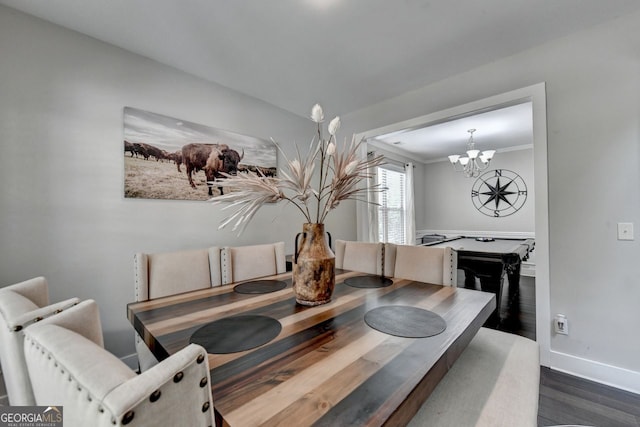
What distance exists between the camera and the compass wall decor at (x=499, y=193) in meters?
5.17

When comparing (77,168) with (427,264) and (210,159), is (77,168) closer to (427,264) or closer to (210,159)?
(210,159)

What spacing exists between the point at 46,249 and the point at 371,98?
316 cm

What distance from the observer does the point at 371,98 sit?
9.97ft

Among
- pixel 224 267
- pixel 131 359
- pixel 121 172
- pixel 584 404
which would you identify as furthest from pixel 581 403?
pixel 121 172

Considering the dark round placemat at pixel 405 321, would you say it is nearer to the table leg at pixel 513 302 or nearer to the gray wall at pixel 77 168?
the gray wall at pixel 77 168

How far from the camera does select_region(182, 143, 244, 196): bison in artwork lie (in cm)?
240

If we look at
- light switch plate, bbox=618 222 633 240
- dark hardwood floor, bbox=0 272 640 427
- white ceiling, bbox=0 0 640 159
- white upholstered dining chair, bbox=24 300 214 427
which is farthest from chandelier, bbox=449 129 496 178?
white upholstered dining chair, bbox=24 300 214 427

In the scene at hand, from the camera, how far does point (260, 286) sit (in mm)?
1515

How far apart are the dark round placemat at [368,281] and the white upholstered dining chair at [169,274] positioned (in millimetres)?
827

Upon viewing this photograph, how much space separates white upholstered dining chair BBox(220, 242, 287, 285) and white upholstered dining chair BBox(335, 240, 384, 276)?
479 mm

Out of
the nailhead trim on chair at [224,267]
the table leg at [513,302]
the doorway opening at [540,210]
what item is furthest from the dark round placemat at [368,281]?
the table leg at [513,302]

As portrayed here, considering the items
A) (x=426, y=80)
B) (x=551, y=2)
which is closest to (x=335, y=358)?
(x=551, y=2)

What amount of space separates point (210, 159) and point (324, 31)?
149 centimetres
